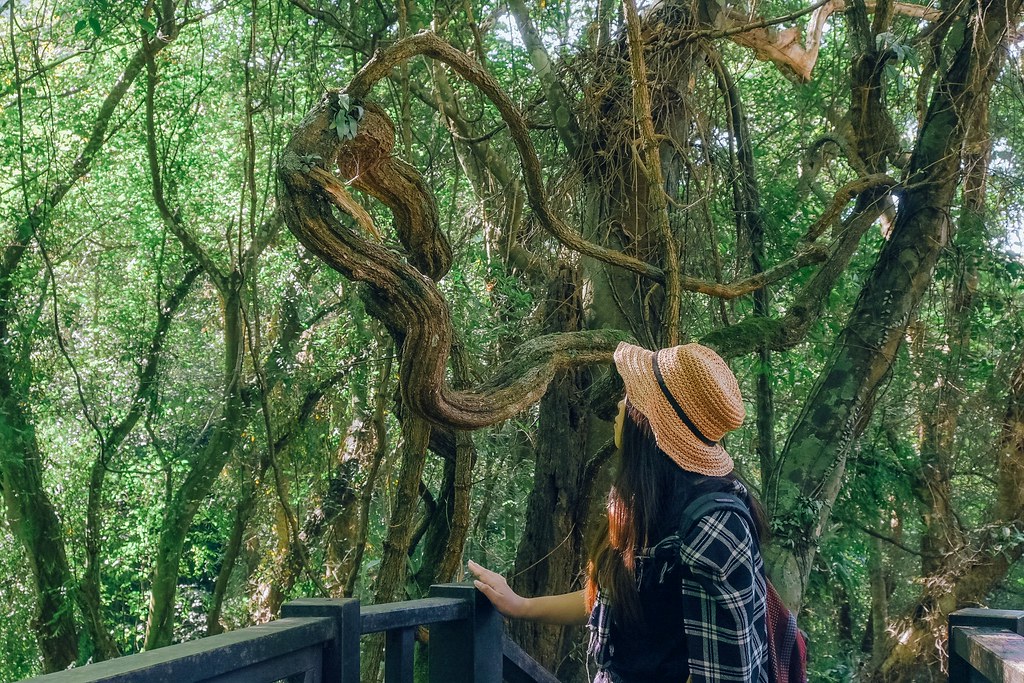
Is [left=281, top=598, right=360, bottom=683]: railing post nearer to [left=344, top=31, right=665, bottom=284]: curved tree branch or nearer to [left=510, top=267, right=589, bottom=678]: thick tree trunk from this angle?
[left=344, top=31, right=665, bottom=284]: curved tree branch

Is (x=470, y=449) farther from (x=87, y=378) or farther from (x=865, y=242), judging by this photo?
(x=87, y=378)

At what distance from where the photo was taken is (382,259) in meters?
2.56

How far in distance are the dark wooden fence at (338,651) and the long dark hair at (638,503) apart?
1.64ft

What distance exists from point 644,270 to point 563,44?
1.60 m

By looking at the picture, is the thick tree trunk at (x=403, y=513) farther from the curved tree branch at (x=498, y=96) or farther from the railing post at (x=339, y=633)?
the railing post at (x=339, y=633)

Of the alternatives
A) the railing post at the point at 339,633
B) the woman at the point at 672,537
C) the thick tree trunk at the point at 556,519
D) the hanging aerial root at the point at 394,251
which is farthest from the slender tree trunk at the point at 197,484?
the woman at the point at 672,537

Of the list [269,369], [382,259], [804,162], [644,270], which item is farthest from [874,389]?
[269,369]

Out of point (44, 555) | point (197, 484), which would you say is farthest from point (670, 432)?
point (44, 555)

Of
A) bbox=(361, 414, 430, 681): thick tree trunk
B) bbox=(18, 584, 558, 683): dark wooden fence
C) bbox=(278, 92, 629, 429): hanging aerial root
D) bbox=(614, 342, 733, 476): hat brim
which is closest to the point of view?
bbox=(18, 584, 558, 683): dark wooden fence

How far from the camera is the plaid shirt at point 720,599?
5.58 ft

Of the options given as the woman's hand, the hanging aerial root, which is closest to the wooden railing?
the woman's hand

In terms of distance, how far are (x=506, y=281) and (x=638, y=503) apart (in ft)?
9.45

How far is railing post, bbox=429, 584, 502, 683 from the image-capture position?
7.76 feet

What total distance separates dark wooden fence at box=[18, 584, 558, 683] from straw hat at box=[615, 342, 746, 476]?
0.71 metres
